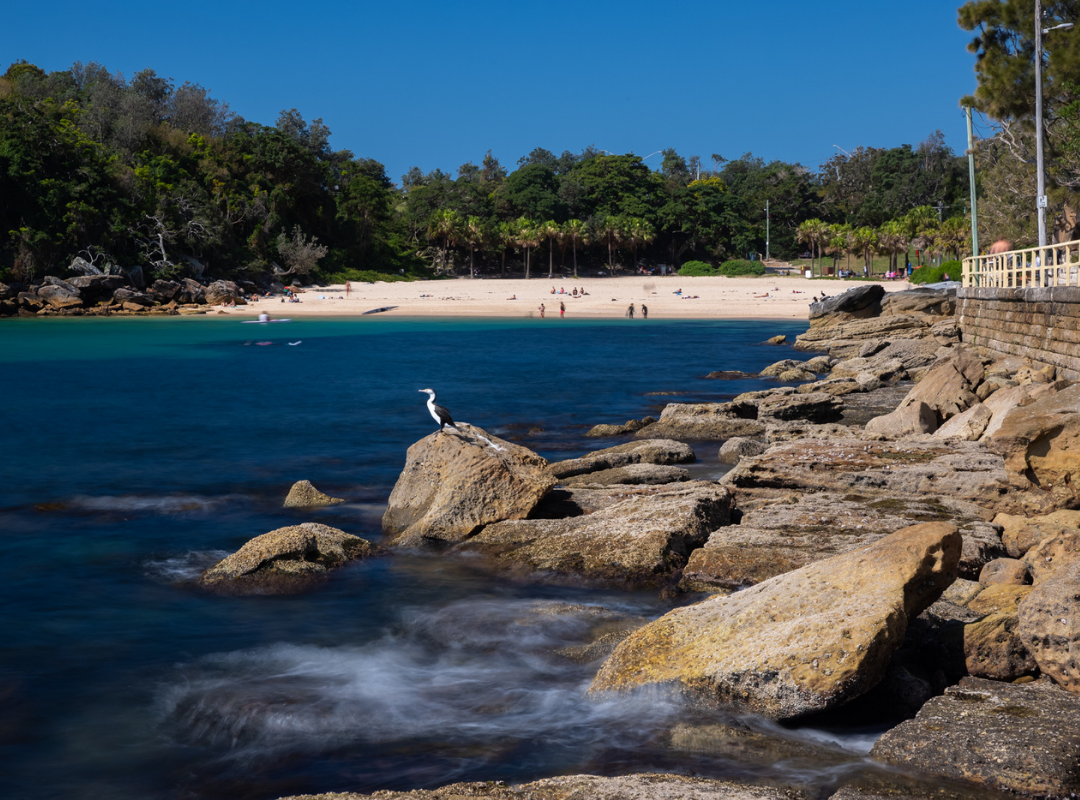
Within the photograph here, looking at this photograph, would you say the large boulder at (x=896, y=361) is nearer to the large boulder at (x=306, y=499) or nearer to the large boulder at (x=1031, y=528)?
the large boulder at (x=1031, y=528)

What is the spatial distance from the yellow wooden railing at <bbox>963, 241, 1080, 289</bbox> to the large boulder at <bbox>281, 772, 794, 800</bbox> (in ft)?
52.6

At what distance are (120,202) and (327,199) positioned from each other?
2320 cm

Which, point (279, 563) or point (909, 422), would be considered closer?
point (279, 563)

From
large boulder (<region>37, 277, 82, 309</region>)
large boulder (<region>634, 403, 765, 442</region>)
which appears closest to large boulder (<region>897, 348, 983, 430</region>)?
large boulder (<region>634, 403, 765, 442</region>)

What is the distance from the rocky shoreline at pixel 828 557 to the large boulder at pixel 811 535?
3 centimetres

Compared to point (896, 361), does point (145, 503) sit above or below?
below

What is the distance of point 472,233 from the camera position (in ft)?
309

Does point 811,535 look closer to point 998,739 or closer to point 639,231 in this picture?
point 998,739

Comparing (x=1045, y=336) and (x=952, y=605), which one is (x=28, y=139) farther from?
(x=952, y=605)

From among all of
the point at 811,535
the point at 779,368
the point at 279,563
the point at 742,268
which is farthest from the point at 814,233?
the point at 279,563

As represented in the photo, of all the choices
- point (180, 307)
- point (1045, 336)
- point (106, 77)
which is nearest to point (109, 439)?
point (1045, 336)

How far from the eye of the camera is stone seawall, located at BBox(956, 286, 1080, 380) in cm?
1742

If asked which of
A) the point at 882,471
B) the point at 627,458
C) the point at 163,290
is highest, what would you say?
the point at 163,290

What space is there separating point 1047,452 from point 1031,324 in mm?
12089
